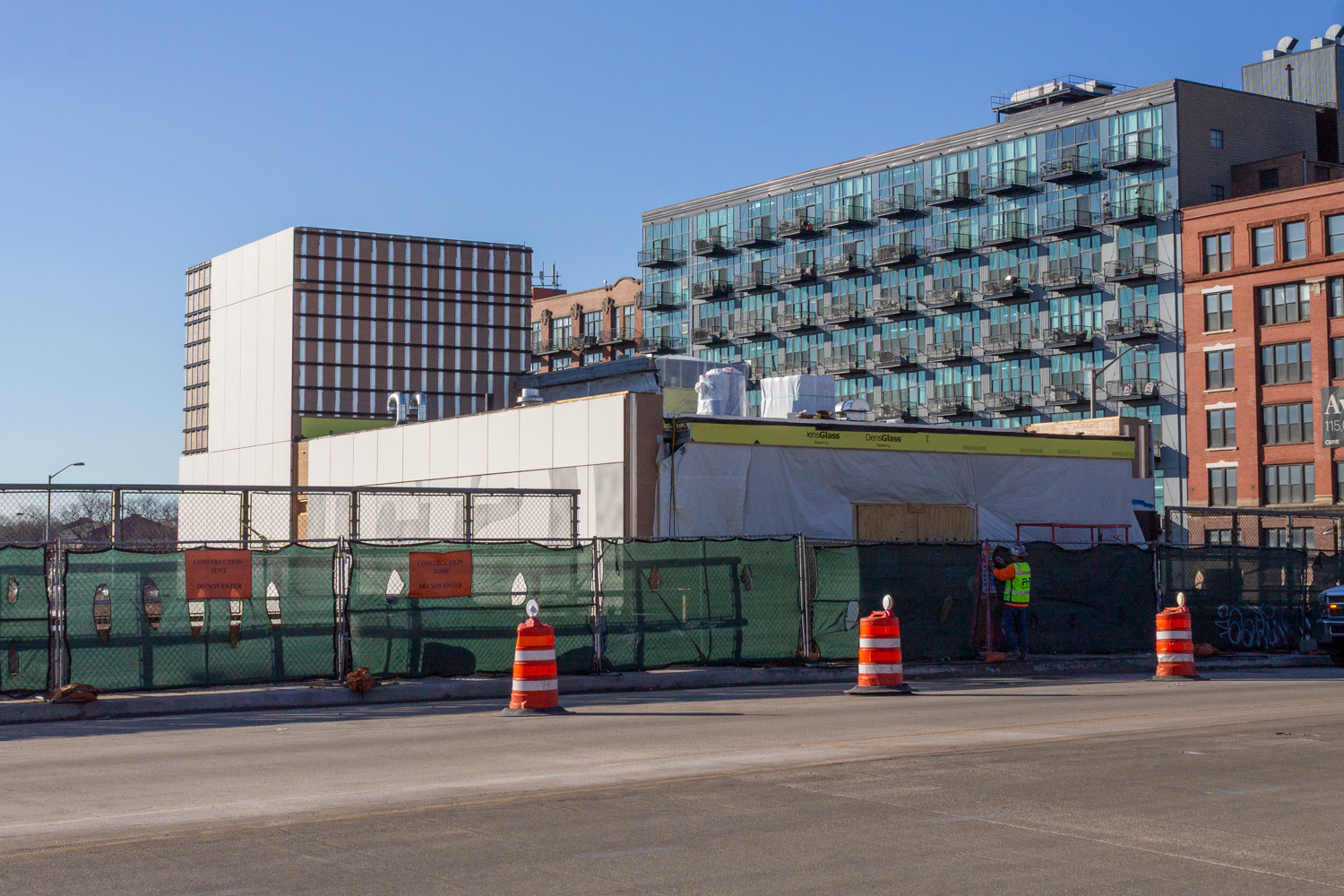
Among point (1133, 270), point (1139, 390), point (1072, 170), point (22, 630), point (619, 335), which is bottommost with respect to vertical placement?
point (22, 630)

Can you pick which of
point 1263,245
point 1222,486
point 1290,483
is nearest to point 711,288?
point 1263,245

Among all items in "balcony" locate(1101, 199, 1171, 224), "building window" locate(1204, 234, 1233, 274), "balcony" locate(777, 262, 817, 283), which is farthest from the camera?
"balcony" locate(777, 262, 817, 283)

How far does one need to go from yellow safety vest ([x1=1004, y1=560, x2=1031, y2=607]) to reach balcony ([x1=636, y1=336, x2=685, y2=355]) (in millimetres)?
88001

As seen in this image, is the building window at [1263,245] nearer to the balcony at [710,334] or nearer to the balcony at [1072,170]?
the balcony at [1072,170]

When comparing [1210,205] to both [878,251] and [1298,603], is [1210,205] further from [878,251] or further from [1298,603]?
[1298,603]

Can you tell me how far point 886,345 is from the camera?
98.6 m

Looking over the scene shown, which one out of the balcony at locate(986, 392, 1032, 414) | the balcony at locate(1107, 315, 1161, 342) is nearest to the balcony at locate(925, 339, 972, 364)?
the balcony at locate(986, 392, 1032, 414)

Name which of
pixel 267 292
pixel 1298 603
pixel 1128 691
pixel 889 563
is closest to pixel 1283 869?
pixel 1128 691

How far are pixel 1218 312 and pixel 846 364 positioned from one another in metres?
27.2

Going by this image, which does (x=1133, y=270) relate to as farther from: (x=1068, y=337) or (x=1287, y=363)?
(x=1287, y=363)

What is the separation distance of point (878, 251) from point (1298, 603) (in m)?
70.8

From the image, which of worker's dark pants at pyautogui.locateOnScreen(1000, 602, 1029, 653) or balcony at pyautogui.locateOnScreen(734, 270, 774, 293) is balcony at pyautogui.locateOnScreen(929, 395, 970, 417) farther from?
worker's dark pants at pyautogui.locateOnScreen(1000, 602, 1029, 653)

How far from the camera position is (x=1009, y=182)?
90.2 metres

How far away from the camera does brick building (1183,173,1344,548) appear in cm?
7425
